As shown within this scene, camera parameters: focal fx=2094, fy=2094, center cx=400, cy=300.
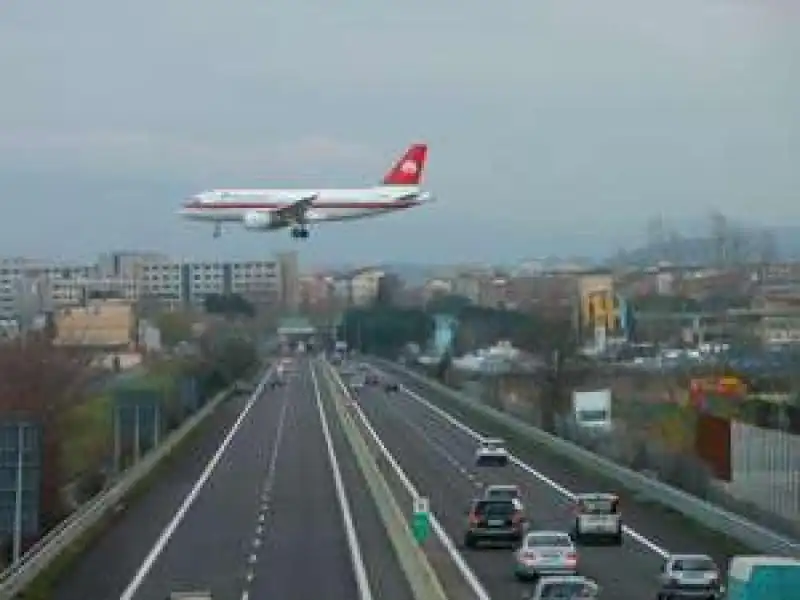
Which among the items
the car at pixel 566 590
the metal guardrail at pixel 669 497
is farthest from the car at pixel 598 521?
the car at pixel 566 590

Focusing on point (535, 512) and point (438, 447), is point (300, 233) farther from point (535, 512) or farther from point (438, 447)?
point (438, 447)

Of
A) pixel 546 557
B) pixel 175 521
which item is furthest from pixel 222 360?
pixel 546 557

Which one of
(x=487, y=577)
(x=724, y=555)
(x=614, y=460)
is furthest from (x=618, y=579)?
(x=614, y=460)

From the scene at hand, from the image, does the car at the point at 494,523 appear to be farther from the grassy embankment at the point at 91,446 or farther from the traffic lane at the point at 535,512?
the grassy embankment at the point at 91,446

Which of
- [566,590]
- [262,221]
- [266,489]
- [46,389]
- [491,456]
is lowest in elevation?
[266,489]

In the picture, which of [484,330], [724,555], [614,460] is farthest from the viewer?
[484,330]

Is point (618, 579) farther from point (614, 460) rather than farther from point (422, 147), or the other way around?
point (422, 147)
